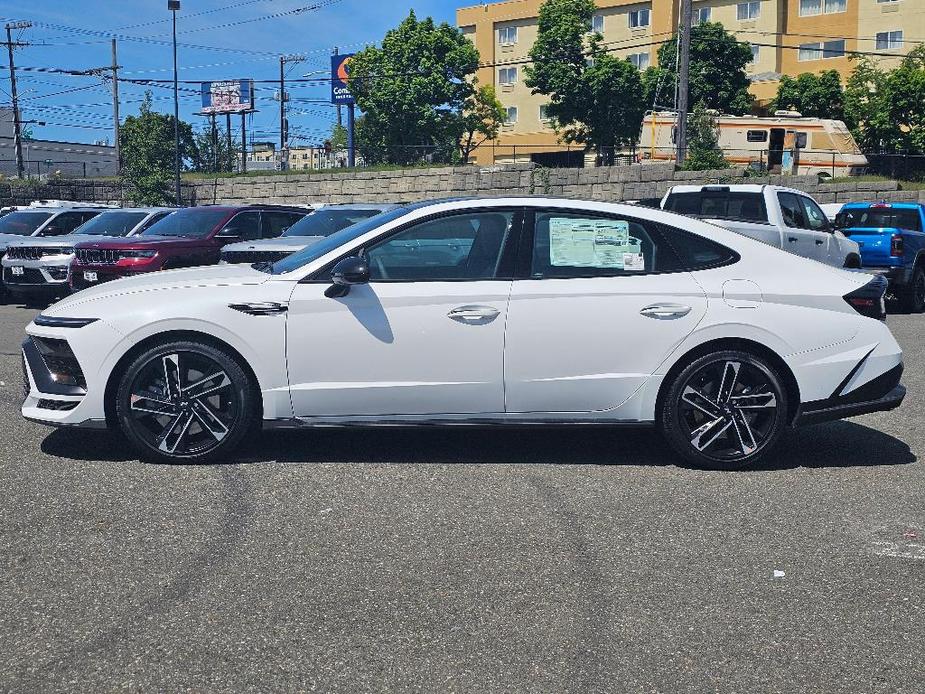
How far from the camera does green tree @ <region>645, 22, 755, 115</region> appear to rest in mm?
60938

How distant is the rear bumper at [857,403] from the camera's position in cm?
609

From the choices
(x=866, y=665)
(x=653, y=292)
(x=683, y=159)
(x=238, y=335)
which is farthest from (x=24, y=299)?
(x=683, y=159)

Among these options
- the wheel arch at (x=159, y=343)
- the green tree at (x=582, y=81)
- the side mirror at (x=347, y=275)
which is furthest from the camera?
the green tree at (x=582, y=81)

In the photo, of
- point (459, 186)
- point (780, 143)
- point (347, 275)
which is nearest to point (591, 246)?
point (347, 275)

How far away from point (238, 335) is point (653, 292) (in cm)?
238

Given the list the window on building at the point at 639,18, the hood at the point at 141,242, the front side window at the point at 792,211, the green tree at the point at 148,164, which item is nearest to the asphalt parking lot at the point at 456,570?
the hood at the point at 141,242

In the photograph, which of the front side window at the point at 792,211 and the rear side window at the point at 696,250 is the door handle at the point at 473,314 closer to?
the rear side window at the point at 696,250

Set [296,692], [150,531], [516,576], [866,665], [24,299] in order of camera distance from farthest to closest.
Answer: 1. [24,299]
2. [150,531]
3. [516,576]
4. [866,665]
5. [296,692]

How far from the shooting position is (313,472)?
591 cm

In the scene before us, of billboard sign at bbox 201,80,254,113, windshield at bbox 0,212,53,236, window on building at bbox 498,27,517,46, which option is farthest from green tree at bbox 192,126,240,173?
windshield at bbox 0,212,53,236

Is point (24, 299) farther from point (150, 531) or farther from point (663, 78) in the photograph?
point (663, 78)

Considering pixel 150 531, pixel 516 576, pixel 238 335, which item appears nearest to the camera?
pixel 516 576

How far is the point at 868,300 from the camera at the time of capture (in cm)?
615

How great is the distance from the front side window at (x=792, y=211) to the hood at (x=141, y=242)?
305 inches
